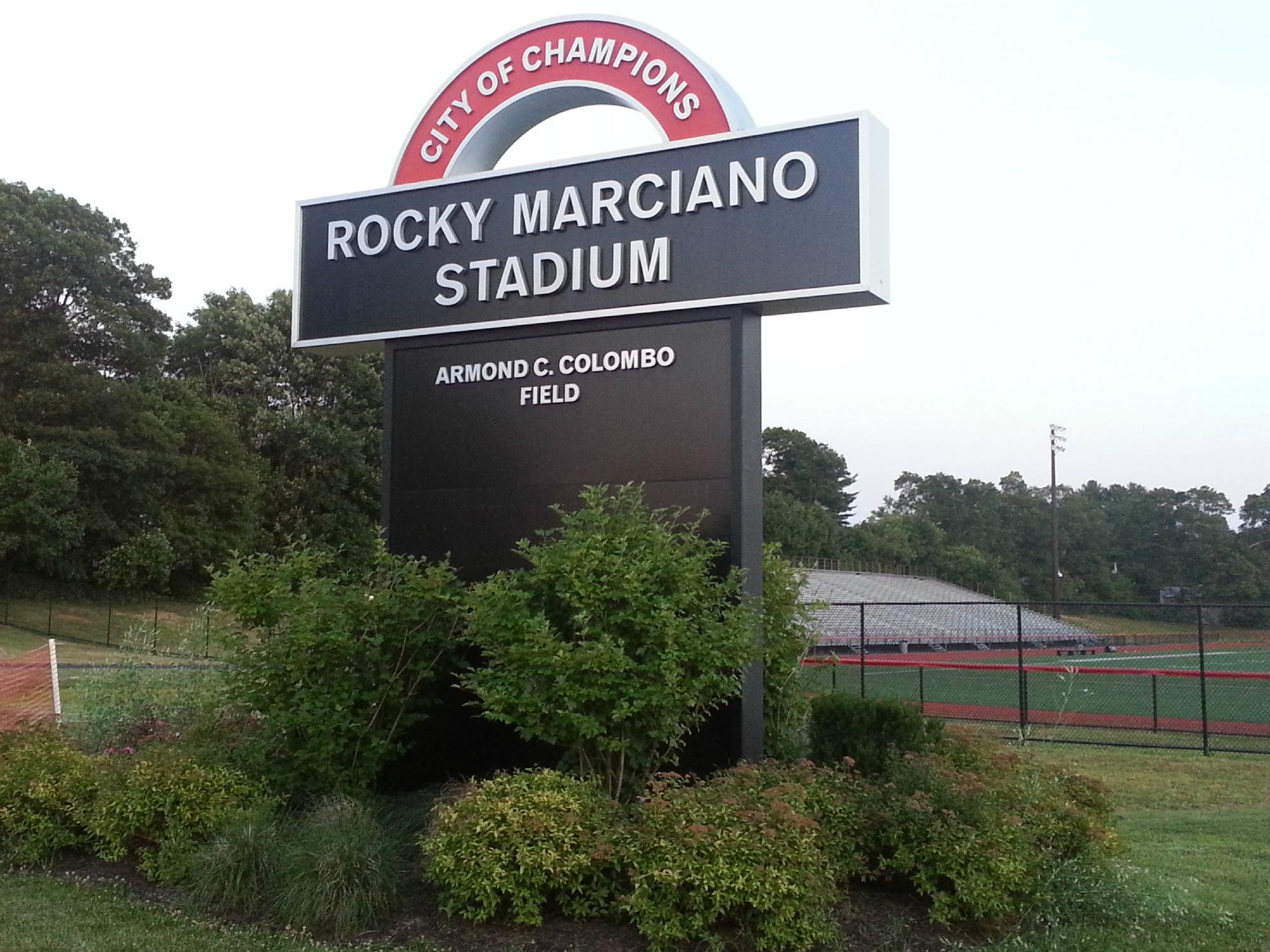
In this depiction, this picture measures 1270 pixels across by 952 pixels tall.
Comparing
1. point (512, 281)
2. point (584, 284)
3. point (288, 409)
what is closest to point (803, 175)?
point (584, 284)

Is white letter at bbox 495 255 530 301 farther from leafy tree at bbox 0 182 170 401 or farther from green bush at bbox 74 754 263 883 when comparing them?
leafy tree at bbox 0 182 170 401

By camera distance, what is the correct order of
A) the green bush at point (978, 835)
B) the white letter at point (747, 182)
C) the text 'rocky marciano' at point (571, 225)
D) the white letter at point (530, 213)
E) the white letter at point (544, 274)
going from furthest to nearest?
1. the white letter at point (530, 213)
2. the white letter at point (544, 274)
3. the text 'rocky marciano' at point (571, 225)
4. the white letter at point (747, 182)
5. the green bush at point (978, 835)

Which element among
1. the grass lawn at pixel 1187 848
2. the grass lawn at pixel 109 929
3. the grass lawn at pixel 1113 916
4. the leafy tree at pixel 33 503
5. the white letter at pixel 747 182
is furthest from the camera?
the leafy tree at pixel 33 503

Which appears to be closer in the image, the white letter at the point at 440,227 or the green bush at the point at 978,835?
the green bush at the point at 978,835

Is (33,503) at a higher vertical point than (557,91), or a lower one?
lower

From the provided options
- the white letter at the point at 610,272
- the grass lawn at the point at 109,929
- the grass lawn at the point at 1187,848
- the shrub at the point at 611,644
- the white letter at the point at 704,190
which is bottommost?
the grass lawn at the point at 1187,848

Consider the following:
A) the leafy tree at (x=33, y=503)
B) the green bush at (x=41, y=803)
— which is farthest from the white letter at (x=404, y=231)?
the leafy tree at (x=33, y=503)

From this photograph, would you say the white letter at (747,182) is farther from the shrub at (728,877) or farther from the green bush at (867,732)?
the shrub at (728,877)

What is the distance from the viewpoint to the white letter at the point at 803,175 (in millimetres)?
8414

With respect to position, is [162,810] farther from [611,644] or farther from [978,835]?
[978,835]

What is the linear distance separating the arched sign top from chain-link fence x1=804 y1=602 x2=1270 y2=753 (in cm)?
420

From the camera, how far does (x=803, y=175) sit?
8.48 m

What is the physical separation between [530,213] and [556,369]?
1.35 metres

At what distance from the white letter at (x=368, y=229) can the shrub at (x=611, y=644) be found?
3.87 meters
